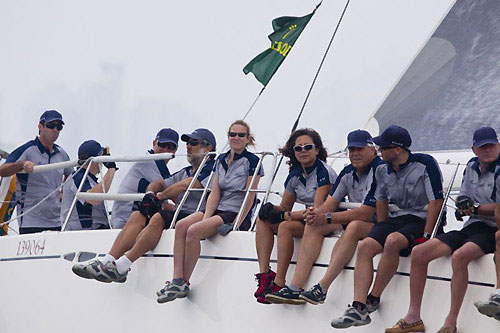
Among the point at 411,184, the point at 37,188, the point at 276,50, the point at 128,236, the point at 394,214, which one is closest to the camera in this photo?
the point at 411,184

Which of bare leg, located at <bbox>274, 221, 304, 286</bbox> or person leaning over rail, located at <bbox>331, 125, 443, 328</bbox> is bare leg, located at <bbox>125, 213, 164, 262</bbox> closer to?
bare leg, located at <bbox>274, 221, 304, 286</bbox>

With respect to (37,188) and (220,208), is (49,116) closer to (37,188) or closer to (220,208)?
(37,188)

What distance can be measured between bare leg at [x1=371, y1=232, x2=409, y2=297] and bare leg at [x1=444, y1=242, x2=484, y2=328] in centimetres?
42

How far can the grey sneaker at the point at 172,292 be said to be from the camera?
22.5ft

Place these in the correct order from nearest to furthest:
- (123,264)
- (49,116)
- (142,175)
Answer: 1. (123,264)
2. (142,175)
3. (49,116)

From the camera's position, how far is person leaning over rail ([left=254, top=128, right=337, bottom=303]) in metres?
6.40

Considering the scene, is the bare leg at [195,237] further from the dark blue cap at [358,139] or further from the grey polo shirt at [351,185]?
the dark blue cap at [358,139]

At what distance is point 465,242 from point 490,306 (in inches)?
23.0

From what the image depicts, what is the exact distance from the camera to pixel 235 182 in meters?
7.21

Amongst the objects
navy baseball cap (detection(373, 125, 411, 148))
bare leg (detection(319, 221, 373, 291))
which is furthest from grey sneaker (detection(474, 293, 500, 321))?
navy baseball cap (detection(373, 125, 411, 148))

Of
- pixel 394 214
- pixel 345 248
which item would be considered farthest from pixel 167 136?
pixel 394 214

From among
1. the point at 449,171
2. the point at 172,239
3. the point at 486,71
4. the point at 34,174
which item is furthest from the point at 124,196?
the point at 486,71

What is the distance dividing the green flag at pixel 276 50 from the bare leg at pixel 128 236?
220 centimetres

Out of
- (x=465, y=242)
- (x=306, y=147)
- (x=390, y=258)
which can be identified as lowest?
(x=390, y=258)
